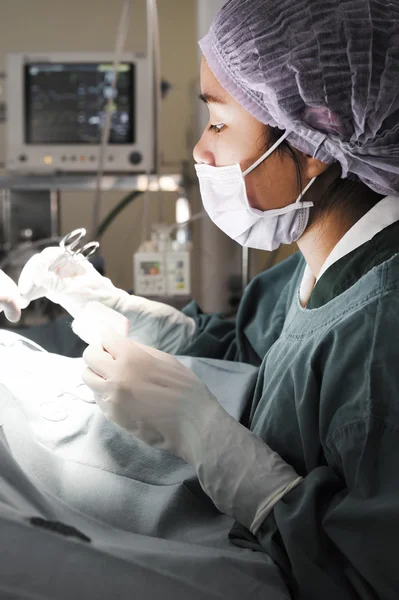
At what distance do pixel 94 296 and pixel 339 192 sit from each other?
54 centimetres

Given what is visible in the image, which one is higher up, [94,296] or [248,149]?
[248,149]

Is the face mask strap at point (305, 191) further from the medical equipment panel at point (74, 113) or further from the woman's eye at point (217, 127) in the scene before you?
the medical equipment panel at point (74, 113)

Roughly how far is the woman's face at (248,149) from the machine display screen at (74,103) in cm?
222

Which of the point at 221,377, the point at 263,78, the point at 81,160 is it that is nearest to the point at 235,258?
the point at 81,160

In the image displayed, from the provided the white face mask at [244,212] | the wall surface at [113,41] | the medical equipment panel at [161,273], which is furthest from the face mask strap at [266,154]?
the wall surface at [113,41]

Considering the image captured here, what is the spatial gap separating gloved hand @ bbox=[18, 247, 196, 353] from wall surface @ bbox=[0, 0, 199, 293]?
2849 millimetres

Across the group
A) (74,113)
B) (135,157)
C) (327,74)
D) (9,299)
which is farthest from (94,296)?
(74,113)

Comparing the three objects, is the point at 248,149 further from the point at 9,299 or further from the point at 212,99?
the point at 9,299

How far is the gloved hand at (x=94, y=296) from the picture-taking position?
3.78 feet

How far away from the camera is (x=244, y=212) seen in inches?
38.3

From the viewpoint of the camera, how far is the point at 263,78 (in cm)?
85

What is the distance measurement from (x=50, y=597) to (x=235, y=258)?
1920 millimetres

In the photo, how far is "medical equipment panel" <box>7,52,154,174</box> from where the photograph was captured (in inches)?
121

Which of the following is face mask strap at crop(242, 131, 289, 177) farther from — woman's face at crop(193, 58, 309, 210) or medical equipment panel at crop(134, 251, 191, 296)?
medical equipment panel at crop(134, 251, 191, 296)
